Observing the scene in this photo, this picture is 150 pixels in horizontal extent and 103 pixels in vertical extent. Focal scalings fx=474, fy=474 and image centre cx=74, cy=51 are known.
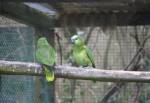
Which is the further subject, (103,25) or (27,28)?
(103,25)

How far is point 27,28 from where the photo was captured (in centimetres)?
392

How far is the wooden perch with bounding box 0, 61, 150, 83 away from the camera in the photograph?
2.85 metres

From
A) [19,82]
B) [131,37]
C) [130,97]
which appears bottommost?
[130,97]

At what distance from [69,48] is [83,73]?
11.8 feet

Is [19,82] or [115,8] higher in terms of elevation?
[115,8]

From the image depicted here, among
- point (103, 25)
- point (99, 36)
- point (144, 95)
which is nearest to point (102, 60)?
point (99, 36)

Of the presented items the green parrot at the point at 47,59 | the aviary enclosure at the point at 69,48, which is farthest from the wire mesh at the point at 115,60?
the green parrot at the point at 47,59

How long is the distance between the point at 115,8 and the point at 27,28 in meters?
1.03

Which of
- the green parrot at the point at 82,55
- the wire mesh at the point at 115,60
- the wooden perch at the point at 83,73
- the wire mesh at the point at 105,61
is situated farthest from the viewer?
the wire mesh at the point at 115,60

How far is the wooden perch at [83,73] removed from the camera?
2.85 meters

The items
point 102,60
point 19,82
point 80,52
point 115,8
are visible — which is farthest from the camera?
point 102,60

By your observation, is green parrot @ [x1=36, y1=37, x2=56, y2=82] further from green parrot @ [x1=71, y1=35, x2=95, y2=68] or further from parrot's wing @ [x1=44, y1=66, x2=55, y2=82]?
green parrot @ [x1=71, y1=35, x2=95, y2=68]

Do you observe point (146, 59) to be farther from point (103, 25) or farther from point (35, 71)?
Result: point (35, 71)

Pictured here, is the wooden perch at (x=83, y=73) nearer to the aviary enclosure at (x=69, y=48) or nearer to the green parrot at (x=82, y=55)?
the aviary enclosure at (x=69, y=48)
